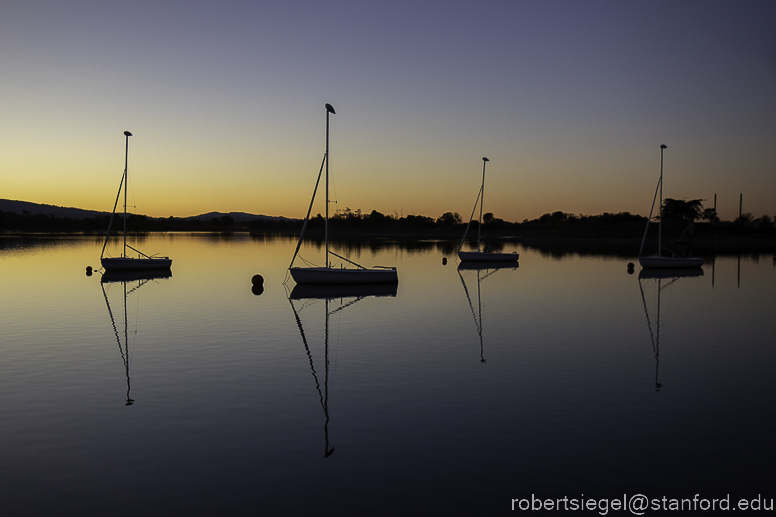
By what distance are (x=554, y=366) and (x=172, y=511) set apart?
33.8ft

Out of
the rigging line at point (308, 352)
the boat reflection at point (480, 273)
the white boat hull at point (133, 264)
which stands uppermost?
the white boat hull at point (133, 264)

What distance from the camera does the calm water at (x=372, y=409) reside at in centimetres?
785

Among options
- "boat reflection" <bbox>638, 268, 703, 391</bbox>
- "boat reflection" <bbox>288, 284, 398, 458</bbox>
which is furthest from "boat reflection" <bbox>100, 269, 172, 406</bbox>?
"boat reflection" <bbox>638, 268, 703, 391</bbox>

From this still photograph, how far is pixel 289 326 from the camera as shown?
20.7 metres

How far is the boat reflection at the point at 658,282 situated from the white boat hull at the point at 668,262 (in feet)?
1.30

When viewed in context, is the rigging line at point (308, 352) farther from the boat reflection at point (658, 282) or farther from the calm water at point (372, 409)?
the boat reflection at point (658, 282)

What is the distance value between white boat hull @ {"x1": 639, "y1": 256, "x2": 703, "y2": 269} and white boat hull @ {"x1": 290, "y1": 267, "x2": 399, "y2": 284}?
952 inches

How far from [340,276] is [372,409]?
22292 mm

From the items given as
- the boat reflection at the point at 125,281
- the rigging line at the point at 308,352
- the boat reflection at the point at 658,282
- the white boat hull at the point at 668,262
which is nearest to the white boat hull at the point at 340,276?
the rigging line at the point at 308,352

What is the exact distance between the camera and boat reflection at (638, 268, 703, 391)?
55.3 ft

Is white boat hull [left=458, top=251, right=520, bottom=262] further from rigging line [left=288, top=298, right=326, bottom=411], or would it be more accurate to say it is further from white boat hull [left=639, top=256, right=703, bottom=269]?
rigging line [left=288, top=298, right=326, bottom=411]

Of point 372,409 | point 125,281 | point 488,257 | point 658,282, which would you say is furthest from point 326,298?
point 488,257

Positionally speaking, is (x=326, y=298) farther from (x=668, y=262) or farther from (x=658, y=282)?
(x=668, y=262)

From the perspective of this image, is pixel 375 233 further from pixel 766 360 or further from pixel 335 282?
pixel 766 360
